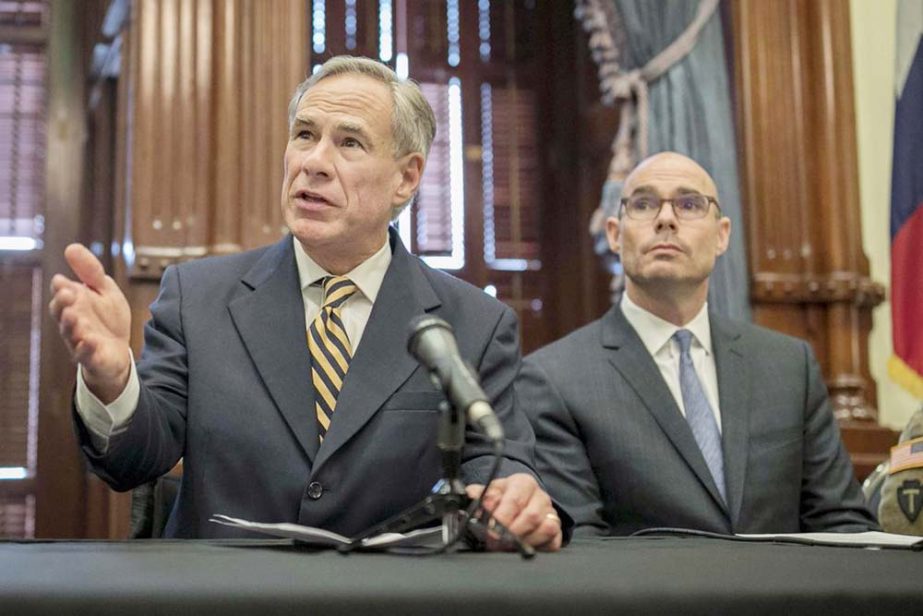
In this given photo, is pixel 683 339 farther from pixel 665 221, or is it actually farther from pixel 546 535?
pixel 546 535

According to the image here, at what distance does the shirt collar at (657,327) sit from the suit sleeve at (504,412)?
766mm

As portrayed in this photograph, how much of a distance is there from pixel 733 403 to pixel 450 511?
1.58 meters

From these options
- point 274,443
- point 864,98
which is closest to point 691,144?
point 864,98

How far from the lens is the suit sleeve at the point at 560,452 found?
8.91 feet

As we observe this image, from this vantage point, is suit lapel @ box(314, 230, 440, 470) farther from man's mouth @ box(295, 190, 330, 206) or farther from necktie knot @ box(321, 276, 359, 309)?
man's mouth @ box(295, 190, 330, 206)

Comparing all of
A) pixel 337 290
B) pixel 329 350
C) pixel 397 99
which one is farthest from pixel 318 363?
pixel 397 99

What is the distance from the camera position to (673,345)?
10.0ft

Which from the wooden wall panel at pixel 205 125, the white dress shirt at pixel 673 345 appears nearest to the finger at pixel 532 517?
the white dress shirt at pixel 673 345

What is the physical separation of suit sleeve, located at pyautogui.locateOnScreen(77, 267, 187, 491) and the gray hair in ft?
1.49

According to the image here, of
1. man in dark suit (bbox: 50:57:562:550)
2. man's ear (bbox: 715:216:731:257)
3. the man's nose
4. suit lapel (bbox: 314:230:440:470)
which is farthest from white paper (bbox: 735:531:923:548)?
man's ear (bbox: 715:216:731:257)

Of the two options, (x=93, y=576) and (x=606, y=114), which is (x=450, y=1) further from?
(x=93, y=576)

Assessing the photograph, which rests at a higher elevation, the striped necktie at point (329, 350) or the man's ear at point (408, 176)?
the man's ear at point (408, 176)

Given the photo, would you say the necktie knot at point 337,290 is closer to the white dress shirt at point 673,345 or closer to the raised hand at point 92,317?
the raised hand at point 92,317

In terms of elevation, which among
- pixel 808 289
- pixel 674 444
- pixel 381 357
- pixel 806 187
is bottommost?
pixel 674 444
